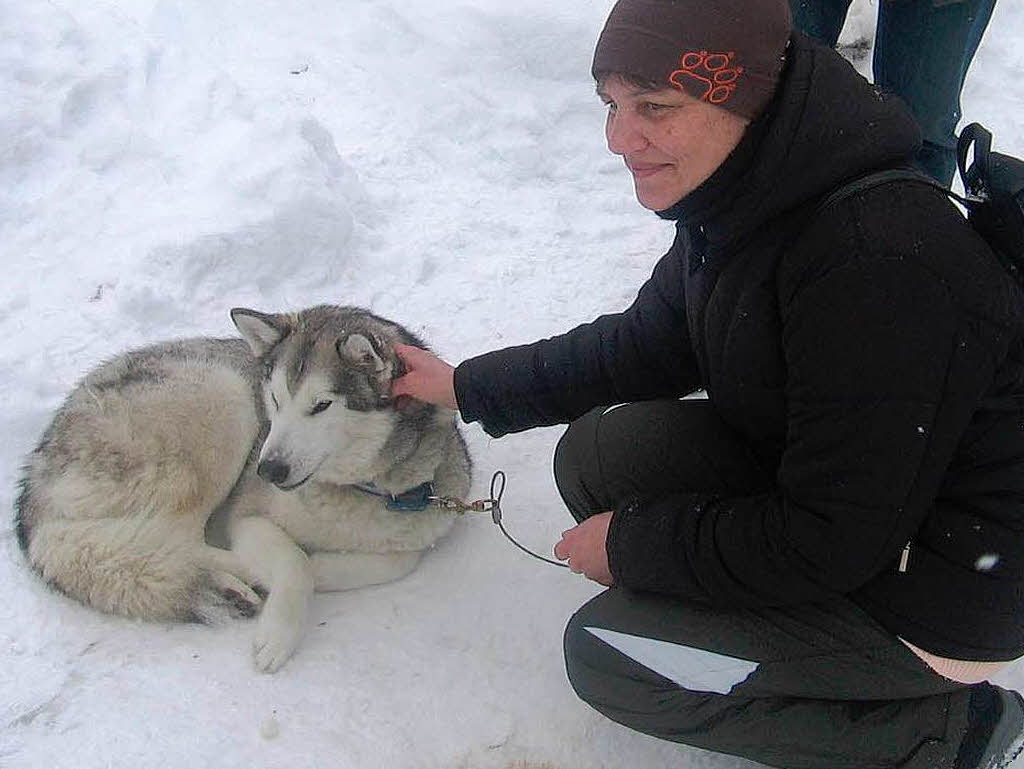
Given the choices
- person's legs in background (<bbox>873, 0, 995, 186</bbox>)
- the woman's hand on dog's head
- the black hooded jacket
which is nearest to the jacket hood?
the black hooded jacket

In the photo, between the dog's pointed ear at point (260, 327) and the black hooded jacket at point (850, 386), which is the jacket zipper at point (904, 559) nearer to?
the black hooded jacket at point (850, 386)

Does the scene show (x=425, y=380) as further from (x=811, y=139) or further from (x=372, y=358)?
(x=811, y=139)

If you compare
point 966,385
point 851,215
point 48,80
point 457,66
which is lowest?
point 48,80

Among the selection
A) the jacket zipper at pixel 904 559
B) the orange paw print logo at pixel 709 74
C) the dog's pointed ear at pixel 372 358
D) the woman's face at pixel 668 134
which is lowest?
the dog's pointed ear at pixel 372 358

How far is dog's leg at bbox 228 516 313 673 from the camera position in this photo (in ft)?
7.72

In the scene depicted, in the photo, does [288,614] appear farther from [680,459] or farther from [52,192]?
[52,192]

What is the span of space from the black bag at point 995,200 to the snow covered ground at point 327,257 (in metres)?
Result: 1.34

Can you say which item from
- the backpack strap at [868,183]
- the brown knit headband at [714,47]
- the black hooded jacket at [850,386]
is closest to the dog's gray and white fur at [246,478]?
the black hooded jacket at [850,386]

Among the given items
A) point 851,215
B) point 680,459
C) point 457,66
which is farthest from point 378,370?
point 457,66

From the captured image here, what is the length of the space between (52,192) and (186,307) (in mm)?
1076

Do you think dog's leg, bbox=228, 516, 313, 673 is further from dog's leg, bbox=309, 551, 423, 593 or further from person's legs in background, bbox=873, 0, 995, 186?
person's legs in background, bbox=873, 0, 995, 186

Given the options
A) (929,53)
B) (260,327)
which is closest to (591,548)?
(260,327)

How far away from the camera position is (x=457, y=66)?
529 centimetres

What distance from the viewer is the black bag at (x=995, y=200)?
4.89ft
